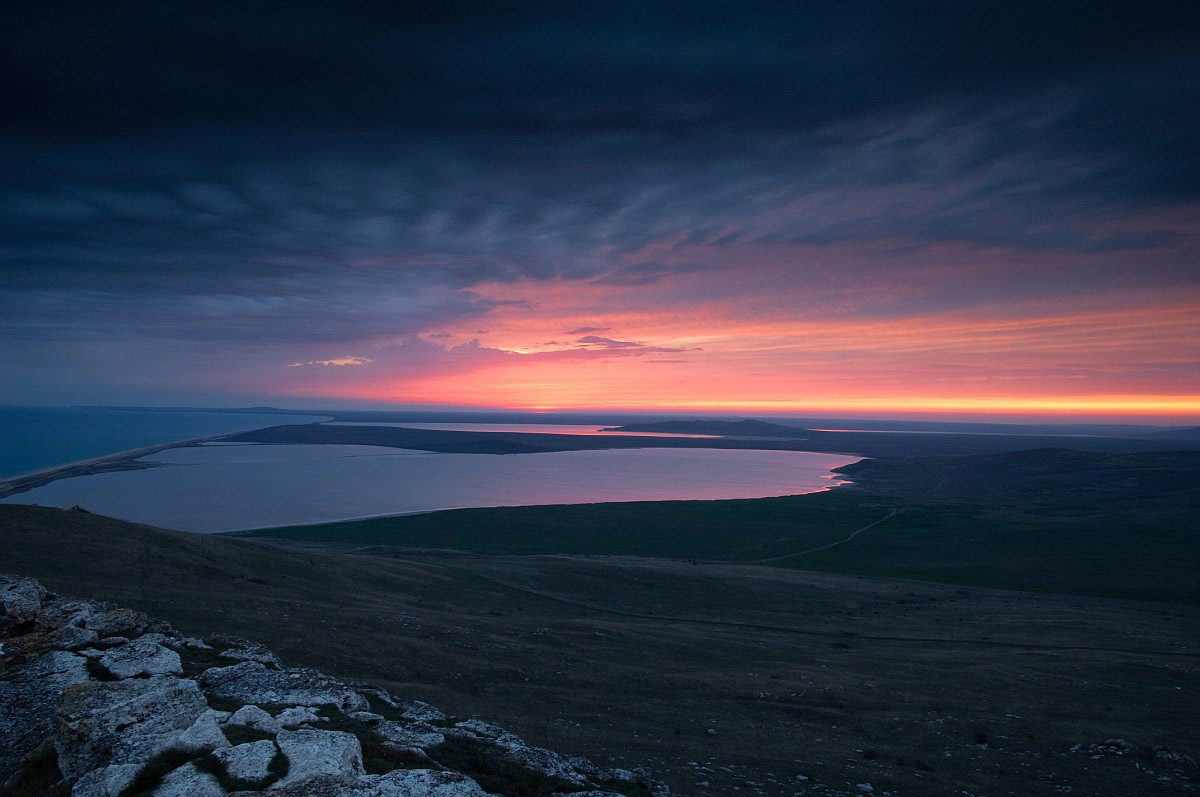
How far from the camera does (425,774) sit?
975 cm

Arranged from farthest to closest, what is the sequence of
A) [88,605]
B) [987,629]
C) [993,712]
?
1. [987,629]
2. [993,712]
3. [88,605]

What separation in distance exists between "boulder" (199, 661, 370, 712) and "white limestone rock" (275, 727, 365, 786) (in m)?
2.97

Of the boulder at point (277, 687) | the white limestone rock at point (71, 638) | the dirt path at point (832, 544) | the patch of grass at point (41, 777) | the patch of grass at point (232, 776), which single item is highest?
the patch of grass at point (232, 776)

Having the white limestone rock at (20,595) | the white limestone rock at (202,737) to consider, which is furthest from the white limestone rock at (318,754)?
the white limestone rock at (20,595)

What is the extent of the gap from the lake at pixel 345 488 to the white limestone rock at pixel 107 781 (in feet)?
285

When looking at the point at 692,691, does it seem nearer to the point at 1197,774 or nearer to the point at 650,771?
the point at 650,771

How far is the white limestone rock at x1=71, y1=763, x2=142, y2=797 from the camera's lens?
9.15m

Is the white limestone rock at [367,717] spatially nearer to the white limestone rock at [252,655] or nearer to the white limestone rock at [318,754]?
the white limestone rock at [318,754]

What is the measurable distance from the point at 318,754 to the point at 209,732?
2.05 meters

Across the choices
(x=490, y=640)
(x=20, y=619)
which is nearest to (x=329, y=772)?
(x=20, y=619)

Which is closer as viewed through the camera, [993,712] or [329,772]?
[329,772]

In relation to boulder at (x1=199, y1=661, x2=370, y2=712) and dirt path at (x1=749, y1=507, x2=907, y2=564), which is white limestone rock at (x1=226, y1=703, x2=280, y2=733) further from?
dirt path at (x1=749, y1=507, x2=907, y2=564)

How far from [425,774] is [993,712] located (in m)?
23.3

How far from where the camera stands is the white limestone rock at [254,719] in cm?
1144
